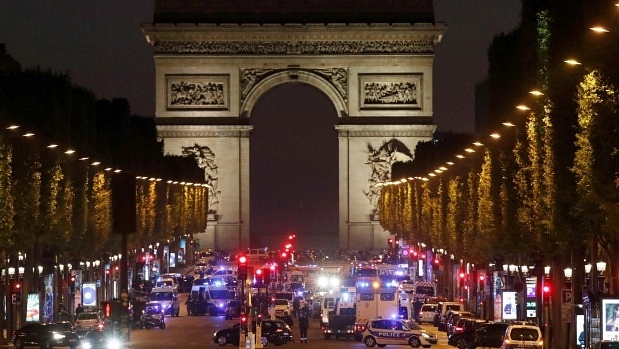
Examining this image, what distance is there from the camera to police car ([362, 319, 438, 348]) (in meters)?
55.6

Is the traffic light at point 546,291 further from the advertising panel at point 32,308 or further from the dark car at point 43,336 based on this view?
the advertising panel at point 32,308

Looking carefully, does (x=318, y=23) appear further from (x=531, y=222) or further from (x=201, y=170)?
(x=531, y=222)

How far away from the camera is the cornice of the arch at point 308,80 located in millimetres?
122812

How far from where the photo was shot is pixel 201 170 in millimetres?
122000

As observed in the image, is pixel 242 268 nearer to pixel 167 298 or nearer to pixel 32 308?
pixel 32 308

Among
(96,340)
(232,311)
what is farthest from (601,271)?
(232,311)

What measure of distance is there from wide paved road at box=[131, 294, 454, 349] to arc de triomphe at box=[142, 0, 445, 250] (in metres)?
47.3

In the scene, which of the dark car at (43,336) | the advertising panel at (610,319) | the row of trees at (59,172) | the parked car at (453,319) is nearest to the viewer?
the advertising panel at (610,319)

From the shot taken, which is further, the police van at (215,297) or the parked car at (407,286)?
the parked car at (407,286)

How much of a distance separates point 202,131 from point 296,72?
264 inches

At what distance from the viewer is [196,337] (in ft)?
199

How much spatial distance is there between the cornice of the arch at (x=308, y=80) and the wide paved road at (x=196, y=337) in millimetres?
47750

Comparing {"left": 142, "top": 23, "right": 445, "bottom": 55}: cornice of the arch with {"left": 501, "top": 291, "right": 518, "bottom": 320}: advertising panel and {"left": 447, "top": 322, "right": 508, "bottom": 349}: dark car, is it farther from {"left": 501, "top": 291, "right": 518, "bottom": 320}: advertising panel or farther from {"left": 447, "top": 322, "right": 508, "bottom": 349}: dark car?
{"left": 447, "top": 322, "right": 508, "bottom": 349}: dark car

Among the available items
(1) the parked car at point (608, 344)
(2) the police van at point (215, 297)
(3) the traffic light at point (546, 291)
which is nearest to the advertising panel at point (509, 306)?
(3) the traffic light at point (546, 291)
